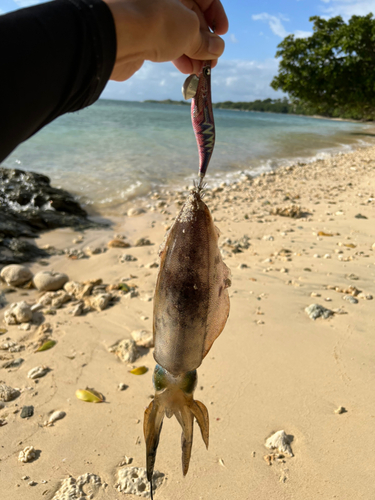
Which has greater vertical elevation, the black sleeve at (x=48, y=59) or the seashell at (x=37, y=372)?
the black sleeve at (x=48, y=59)

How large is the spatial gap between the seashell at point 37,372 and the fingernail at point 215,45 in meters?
3.15

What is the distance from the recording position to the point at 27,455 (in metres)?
2.55

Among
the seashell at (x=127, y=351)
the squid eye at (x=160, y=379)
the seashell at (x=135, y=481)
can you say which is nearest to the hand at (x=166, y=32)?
the squid eye at (x=160, y=379)

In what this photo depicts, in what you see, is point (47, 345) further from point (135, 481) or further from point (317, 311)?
point (317, 311)

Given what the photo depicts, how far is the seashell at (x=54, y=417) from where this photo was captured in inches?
114

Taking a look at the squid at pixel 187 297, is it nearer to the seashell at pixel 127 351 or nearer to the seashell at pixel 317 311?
the seashell at pixel 127 351

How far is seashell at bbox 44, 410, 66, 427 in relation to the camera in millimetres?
2887

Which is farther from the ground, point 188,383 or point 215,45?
point 215,45

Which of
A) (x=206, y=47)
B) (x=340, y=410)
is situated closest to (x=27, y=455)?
(x=340, y=410)

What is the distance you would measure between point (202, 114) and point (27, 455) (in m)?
2.59

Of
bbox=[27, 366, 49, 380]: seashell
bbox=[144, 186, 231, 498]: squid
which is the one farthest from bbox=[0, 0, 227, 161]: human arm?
bbox=[27, 366, 49, 380]: seashell

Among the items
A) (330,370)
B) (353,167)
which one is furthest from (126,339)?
(353,167)

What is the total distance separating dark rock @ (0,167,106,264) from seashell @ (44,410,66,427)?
3.74 meters

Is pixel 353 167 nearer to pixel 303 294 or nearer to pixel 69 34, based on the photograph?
pixel 303 294
